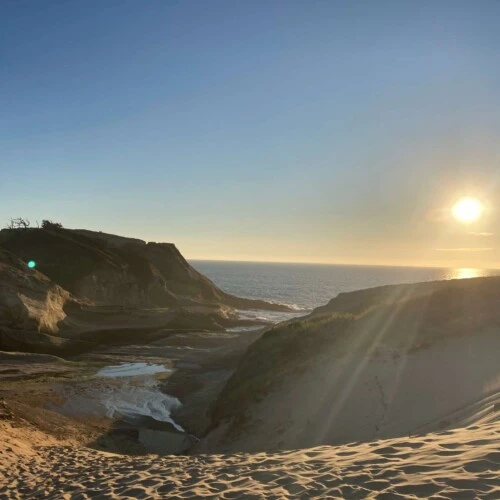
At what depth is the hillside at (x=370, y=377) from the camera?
39.7ft

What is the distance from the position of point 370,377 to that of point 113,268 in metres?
43.4

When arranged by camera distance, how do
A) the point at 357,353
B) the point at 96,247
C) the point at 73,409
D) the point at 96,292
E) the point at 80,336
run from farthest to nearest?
1. the point at 96,247
2. the point at 96,292
3. the point at 80,336
4. the point at 73,409
5. the point at 357,353

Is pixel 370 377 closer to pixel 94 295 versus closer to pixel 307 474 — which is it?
pixel 307 474

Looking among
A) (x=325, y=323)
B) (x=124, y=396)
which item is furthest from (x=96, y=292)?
(x=325, y=323)

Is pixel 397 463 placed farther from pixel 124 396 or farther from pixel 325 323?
pixel 124 396

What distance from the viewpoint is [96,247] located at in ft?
189

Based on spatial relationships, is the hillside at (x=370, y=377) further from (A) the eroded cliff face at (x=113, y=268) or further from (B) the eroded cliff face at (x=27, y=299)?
(A) the eroded cliff face at (x=113, y=268)

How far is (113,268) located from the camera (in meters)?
53.3

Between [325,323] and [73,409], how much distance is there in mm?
10649

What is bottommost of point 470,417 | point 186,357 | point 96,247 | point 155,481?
point 186,357

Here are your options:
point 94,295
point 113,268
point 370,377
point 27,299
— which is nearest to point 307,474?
point 370,377

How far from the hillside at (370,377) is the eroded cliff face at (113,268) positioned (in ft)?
114

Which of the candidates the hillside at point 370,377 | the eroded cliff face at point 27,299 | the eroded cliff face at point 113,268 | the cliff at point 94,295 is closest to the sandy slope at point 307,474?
the hillside at point 370,377

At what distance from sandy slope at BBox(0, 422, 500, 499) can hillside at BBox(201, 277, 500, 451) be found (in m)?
2.49
